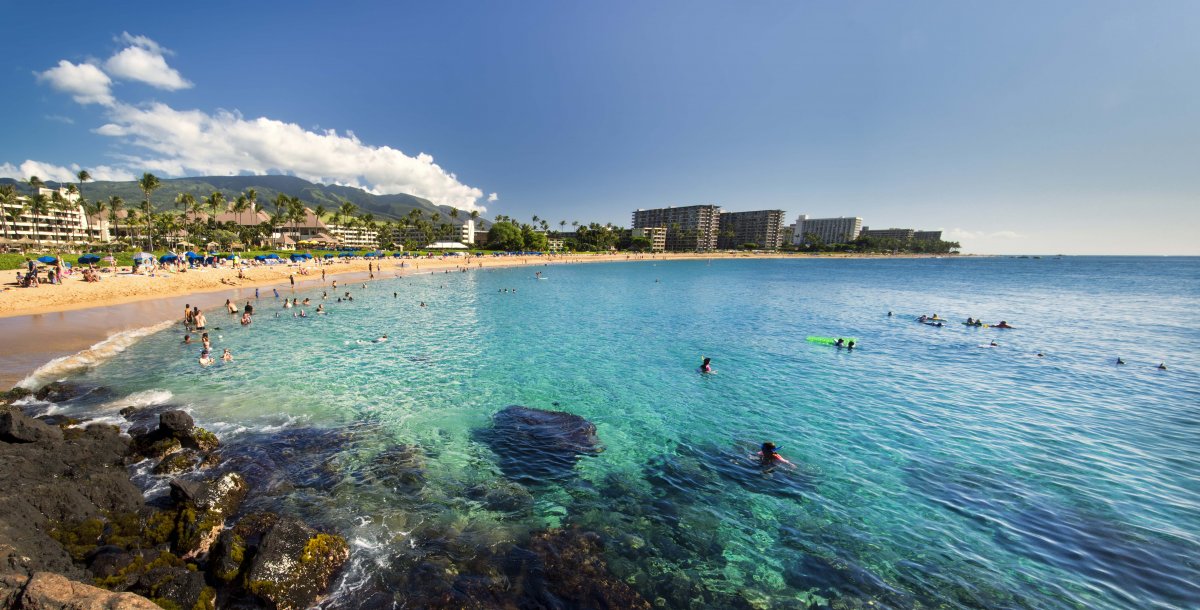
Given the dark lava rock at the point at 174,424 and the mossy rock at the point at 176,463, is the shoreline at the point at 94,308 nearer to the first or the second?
the dark lava rock at the point at 174,424

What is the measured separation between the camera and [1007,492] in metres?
11.5

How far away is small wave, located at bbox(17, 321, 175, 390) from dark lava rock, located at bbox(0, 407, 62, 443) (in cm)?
858

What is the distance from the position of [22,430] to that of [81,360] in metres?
13.5

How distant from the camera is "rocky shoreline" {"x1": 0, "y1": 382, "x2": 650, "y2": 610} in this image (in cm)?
644

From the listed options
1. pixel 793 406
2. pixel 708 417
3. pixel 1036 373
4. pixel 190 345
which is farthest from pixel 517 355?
pixel 1036 373

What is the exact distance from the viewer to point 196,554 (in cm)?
770

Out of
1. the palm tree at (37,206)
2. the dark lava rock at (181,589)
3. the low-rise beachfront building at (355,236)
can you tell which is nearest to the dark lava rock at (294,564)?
the dark lava rock at (181,589)

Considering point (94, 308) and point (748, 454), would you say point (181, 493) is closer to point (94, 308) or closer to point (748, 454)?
point (748, 454)

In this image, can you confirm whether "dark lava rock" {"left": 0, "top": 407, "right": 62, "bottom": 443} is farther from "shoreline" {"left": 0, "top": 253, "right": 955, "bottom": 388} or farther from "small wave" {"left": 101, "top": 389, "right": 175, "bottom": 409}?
"shoreline" {"left": 0, "top": 253, "right": 955, "bottom": 388}

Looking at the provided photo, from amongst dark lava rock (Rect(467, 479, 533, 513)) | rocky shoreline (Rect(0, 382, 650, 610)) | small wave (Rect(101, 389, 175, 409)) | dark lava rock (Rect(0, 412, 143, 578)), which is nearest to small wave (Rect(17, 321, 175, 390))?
small wave (Rect(101, 389, 175, 409))

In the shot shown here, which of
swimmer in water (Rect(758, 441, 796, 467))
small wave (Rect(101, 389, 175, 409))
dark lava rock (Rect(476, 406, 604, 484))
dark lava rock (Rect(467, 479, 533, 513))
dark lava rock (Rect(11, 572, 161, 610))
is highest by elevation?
dark lava rock (Rect(11, 572, 161, 610))

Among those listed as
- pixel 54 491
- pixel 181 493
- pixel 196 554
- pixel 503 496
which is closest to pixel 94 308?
pixel 54 491

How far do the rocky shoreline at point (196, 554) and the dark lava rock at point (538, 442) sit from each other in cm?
283

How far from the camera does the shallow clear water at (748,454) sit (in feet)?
27.6
